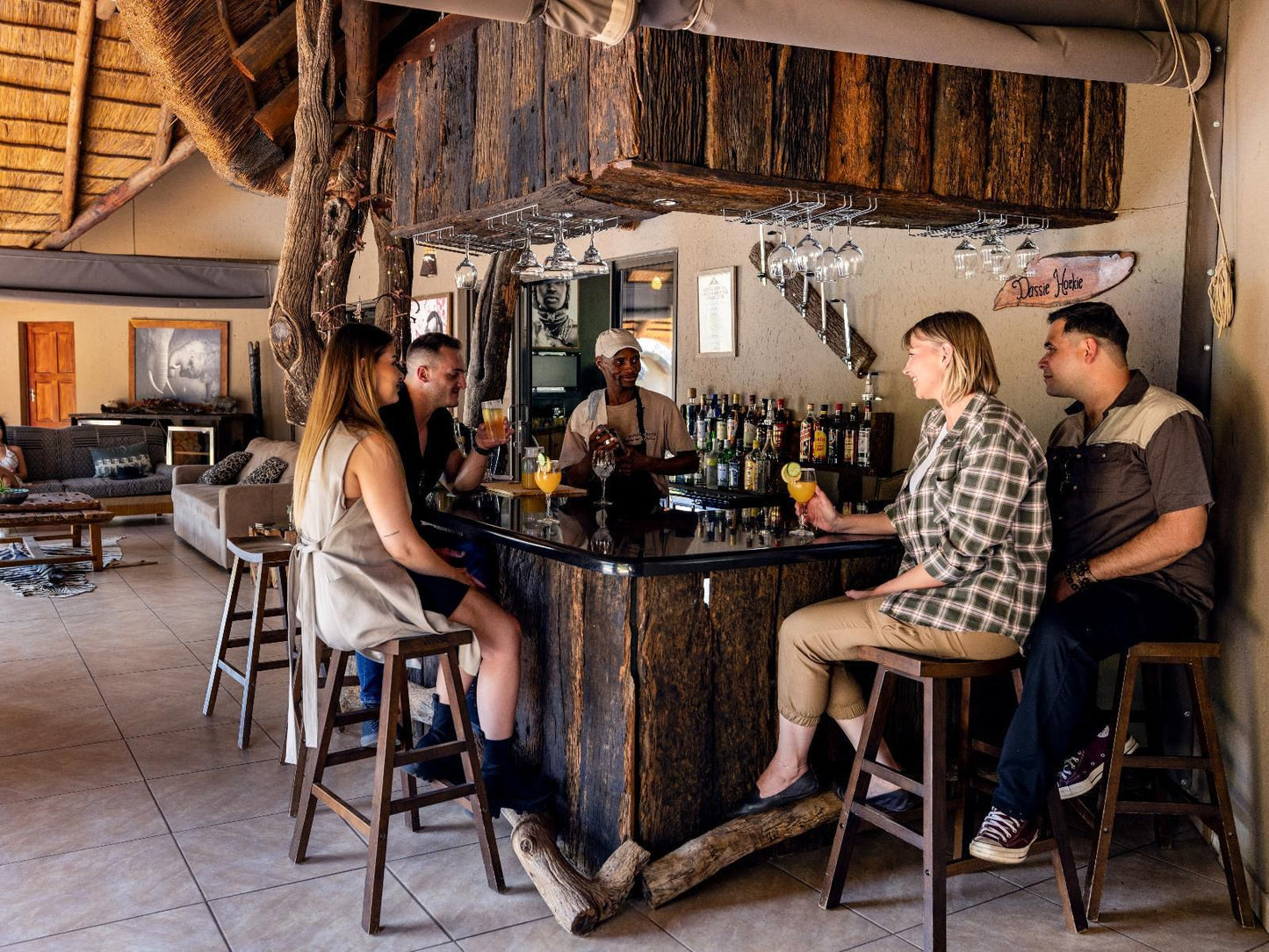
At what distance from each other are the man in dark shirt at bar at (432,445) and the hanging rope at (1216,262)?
2.52 metres

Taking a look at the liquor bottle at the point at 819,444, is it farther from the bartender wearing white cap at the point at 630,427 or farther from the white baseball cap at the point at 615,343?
the white baseball cap at the point at 615,343

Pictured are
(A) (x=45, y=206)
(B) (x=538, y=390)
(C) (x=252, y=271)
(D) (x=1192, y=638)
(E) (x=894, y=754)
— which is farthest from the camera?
(C) (x=252, y=271)

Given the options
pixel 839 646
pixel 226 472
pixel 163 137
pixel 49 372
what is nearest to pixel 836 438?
pixel 839 646

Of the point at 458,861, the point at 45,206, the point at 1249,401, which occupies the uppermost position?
the point at 45,206

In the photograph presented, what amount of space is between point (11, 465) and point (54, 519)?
5.79ft

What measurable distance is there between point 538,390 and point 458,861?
618 cm

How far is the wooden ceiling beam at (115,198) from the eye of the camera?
420 inches

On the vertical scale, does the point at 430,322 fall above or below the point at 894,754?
above

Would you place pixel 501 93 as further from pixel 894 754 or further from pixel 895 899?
pixel 895 899

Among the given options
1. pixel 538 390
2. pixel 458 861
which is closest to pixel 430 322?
pixel 538 390

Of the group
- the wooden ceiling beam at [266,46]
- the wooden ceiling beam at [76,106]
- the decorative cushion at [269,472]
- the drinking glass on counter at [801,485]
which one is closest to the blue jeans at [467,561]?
the drinking glass on counter at [801,485]

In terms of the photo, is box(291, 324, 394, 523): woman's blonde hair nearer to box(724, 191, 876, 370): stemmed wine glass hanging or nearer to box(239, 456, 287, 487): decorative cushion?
box(724, 191, 876, 370): stemmed wine glass hanging

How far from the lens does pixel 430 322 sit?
10.3 meters

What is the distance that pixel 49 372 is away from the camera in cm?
1294
